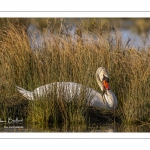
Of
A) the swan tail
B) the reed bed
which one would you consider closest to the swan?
the swan tail

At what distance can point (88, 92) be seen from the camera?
13359mm

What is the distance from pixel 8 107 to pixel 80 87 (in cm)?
155

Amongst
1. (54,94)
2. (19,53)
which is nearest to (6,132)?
(54,94)

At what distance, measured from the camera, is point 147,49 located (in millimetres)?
14758

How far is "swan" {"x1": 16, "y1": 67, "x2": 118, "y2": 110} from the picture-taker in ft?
43.3

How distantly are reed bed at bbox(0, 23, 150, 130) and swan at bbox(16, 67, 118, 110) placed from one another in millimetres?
131

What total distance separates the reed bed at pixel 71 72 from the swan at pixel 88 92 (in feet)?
0.43

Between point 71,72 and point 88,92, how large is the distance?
Answer: 4.08ft

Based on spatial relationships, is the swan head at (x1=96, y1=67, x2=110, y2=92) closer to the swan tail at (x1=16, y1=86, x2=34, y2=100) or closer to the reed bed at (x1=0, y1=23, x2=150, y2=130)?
the reed bed at (x1=0, y1=23, x2=150, y2=130)

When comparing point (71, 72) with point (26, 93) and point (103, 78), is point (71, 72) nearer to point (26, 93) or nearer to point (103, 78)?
point (103, 78)

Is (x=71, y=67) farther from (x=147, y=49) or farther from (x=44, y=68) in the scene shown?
(x=147, y=49)

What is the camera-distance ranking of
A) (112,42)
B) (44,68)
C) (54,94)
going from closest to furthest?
(54,94) → (44,68) → (112,42)

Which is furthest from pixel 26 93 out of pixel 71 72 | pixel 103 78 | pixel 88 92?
pixel 103 78
